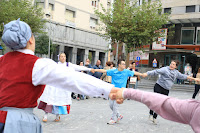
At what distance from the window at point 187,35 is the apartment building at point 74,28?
1097 centimetres

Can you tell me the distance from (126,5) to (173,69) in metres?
20.1

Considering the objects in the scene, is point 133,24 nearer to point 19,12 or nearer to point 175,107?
point 19,12

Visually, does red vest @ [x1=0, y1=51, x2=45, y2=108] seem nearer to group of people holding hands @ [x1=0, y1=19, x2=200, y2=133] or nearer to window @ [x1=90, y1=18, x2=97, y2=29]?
group of people holding hands @ [x1=0, y1=19, x2=200, y2=133]

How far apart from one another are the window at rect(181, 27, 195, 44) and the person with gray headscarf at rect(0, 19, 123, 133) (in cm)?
3485

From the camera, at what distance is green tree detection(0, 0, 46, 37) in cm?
2331

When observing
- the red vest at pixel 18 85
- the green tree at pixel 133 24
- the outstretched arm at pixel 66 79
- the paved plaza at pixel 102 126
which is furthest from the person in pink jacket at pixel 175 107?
the green tree at pixel 133 24

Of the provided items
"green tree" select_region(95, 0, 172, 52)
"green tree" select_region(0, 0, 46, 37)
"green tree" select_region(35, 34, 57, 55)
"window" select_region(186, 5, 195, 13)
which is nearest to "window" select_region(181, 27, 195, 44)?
"window" select_region(186, 5, 195, 13)

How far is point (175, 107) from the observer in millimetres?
2094

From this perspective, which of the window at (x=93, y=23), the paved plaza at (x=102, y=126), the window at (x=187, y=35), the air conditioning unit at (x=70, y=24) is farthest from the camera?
the window at (x=93, y=23)

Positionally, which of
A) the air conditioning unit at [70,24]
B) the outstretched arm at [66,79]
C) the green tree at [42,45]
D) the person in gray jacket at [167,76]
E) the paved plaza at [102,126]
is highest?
the air conditioning unit at [70,24]

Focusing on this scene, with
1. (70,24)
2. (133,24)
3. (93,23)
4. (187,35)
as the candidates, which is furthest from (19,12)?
(187,35)

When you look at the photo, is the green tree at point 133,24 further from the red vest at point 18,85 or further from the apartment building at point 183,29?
the red vest at point 18,85

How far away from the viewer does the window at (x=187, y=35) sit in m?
34.8

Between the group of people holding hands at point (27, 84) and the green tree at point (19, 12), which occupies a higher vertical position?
the green tree at point (19, 12)
